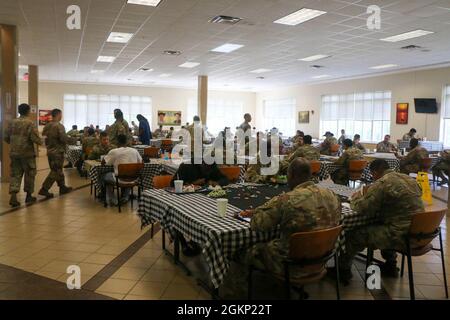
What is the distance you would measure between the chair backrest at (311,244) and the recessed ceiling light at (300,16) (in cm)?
521

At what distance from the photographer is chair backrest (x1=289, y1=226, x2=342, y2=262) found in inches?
91.8

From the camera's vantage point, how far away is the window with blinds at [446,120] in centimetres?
1191

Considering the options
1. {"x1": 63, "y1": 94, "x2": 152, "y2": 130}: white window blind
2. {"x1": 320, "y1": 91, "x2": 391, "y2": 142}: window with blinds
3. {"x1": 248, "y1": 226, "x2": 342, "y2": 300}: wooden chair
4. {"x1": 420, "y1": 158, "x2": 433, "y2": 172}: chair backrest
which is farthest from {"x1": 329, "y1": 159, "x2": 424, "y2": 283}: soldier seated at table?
{"x1": 63, "y1": 94, "x2": 152, "y2": 130}: white window blind

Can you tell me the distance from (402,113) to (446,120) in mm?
1520

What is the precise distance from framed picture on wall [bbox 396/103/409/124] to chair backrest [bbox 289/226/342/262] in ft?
39.7

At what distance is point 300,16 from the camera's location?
7090 mm

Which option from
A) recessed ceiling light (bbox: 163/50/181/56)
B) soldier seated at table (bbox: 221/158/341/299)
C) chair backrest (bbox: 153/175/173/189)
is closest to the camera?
soldier seated at table (bbox: 221/158/341/299)

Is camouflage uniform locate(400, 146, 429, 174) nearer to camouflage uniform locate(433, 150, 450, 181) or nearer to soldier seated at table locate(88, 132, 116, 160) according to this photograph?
camouflage uniform locate(433, 150, 450, 181)

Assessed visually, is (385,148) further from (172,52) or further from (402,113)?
(172,52)

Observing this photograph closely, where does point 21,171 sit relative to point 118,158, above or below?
below

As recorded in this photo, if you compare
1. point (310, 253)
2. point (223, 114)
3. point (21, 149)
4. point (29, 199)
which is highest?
point (223, 114)

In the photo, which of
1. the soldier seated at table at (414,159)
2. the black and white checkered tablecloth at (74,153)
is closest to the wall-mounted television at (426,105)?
the soldier seated at table at (414,159)

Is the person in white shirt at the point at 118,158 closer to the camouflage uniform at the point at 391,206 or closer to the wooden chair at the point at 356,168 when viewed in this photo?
the wooden chair at the point at 356,168

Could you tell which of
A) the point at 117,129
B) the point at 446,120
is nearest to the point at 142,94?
the point at 117,129
